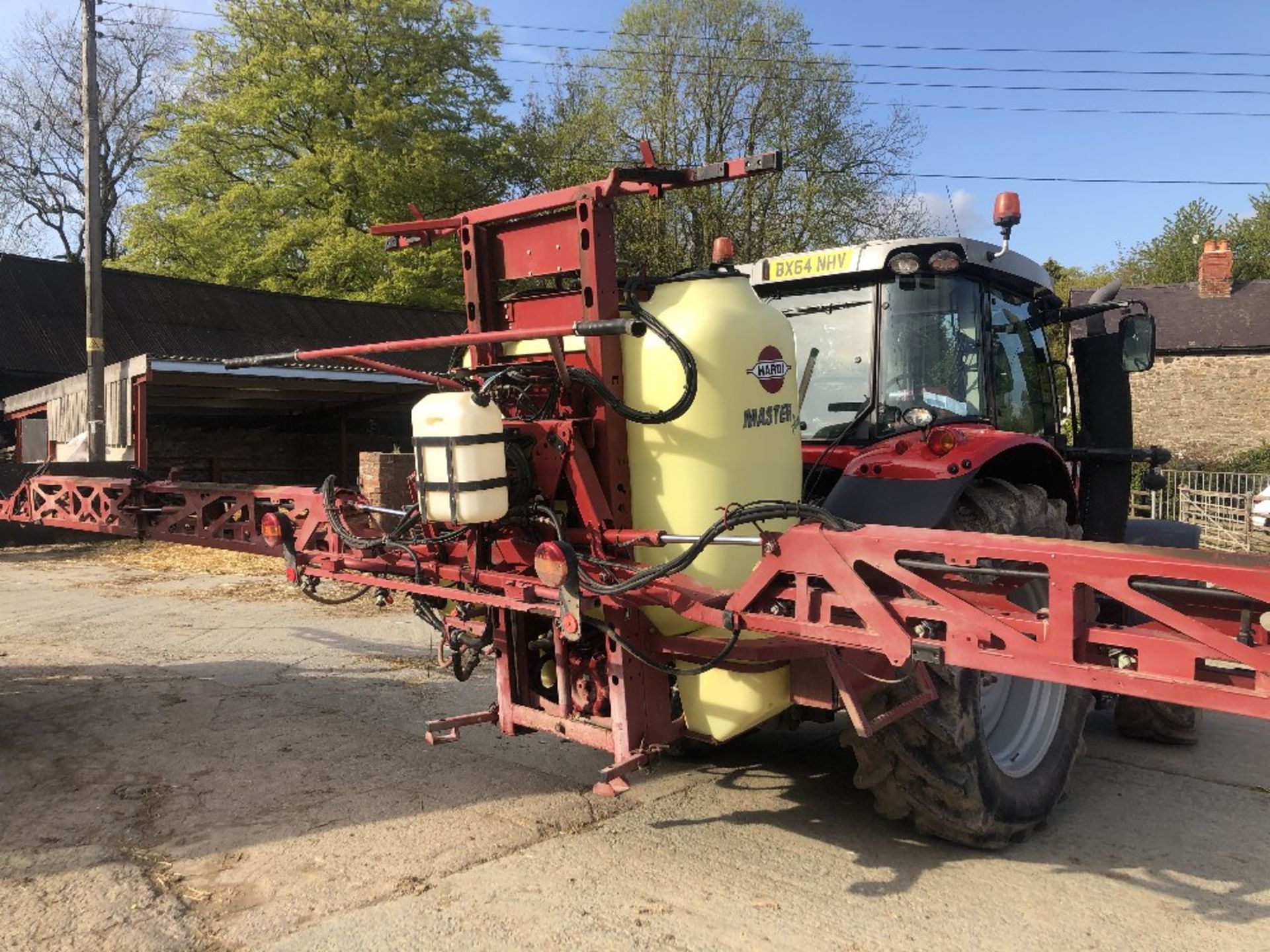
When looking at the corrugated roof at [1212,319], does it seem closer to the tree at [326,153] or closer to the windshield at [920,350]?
the tree at [326,153]

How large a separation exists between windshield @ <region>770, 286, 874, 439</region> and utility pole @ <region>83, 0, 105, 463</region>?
1172 centimetres

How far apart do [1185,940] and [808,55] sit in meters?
25.4

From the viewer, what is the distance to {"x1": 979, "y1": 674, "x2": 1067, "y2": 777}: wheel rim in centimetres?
417

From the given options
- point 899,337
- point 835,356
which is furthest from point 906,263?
point 835,356

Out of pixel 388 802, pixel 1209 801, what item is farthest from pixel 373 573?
pixel 1209 801

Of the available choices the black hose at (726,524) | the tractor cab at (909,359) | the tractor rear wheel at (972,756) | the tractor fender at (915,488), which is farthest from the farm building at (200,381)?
the tractor rear wheel at (972,756)

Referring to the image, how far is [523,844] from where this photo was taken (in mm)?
3746

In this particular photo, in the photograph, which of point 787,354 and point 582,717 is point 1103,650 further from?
point 582,717

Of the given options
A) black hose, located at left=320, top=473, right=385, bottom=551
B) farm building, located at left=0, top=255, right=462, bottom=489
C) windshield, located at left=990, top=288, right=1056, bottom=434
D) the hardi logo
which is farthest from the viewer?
farm building, located at left=0, top=255, right=462, bottom=489

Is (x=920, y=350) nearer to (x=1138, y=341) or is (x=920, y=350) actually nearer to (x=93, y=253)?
(x=1138, y=341)

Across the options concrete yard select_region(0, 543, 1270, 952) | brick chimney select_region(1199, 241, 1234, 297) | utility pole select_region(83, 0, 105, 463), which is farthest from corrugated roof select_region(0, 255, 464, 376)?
brick chimney select_region(1199, 241, 1234, 297)

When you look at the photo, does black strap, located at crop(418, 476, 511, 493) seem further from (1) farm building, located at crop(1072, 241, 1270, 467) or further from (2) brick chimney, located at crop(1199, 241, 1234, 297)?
(2) brick chimney, located at crop(1199, 241, 1234, 297)

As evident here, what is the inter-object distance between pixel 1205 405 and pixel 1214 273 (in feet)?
13.7

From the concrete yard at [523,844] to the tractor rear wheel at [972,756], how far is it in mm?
141
